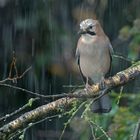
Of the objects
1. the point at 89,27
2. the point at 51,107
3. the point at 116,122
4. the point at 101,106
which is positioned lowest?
the point at 116,122

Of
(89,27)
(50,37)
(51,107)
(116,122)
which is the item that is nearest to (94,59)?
(89,27)

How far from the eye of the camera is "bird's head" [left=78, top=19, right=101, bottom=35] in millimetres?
5199

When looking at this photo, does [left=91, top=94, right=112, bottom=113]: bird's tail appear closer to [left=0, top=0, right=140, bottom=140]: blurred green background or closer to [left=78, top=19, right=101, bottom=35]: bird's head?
[left=78, top=19, right=101, bottom=35]: bird's head

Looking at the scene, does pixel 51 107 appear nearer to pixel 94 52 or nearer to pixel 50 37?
pixel 94 52

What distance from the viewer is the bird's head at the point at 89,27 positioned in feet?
17.1

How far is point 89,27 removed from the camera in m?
5.29

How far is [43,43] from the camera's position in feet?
20.8

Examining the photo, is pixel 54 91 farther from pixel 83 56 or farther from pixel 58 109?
pixel 58 109

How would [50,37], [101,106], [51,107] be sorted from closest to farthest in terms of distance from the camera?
[51,107] < [101,106] < [50,37]

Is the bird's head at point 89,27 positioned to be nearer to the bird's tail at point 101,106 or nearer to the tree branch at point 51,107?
the bird's tail at point 101,106

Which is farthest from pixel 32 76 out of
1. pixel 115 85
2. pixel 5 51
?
pixel 115 85

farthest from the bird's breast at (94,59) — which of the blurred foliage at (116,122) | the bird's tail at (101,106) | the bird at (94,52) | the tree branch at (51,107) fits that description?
the tree branch at (51,107)

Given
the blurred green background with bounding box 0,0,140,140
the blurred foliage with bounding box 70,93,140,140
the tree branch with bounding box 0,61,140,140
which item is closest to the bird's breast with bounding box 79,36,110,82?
the blurred foliage with bounding box 70,93,140,140

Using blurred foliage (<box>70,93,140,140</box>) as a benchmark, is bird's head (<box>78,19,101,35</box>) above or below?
above
